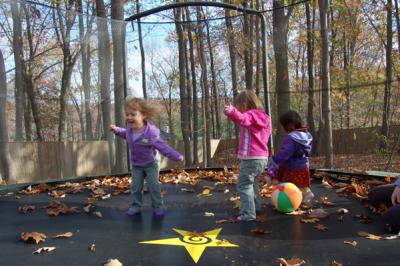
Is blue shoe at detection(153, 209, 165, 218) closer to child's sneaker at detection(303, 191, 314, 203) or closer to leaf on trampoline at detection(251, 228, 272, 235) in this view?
leaf on trampoline at detection(251, 228, 272, 235)

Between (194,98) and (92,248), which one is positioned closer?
(92,248)

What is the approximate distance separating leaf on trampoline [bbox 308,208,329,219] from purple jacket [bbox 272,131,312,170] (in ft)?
1.99

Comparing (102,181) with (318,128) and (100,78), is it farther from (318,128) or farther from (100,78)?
(318,128)

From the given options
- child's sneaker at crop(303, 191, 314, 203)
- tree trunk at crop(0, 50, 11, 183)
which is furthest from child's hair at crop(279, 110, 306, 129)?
tree trunk at crop(0, 50, 11, 183)

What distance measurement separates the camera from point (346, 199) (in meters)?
3.83

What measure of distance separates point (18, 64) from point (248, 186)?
4408 millimetres

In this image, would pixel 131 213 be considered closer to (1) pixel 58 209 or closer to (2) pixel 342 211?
(1) pixel 58 209

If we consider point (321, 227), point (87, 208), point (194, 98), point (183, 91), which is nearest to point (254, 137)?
point (321, 227)

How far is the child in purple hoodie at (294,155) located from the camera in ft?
12.4

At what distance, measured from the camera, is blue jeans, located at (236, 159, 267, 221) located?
3.19 metres

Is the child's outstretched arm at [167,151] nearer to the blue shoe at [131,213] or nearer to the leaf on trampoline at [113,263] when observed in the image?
the blue shoe at [131,213]

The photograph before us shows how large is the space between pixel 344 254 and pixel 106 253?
135 cm

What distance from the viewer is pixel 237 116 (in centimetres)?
314

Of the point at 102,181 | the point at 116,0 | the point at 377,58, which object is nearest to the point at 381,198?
the point at 102,181
